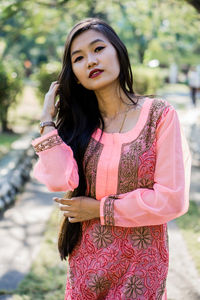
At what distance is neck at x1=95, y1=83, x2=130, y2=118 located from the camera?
1.77 m

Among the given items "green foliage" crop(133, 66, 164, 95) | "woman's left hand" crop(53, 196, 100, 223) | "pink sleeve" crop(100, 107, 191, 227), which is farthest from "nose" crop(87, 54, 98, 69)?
"green foliage" crop(133, 66, 164, 95)

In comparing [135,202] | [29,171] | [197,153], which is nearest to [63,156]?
[135,202]

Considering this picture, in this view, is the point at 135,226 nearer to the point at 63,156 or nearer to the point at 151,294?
the point at 151,294

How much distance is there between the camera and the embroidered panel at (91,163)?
1.68 m

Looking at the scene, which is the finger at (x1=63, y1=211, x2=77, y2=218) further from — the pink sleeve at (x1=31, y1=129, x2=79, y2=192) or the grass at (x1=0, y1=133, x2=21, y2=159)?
the grass at (x1=0, y1=133, x2=21, y2=159)

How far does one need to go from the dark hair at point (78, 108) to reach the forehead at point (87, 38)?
1cm

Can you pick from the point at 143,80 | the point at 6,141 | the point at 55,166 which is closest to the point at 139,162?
the point at 55,166

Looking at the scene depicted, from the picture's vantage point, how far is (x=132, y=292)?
159 centimetres

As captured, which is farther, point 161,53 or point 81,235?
point 161,53

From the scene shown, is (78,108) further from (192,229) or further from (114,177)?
(192,229)

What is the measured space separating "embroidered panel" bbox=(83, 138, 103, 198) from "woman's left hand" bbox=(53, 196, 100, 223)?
5cm

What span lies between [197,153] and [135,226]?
668 cm

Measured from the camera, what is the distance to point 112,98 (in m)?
1.78

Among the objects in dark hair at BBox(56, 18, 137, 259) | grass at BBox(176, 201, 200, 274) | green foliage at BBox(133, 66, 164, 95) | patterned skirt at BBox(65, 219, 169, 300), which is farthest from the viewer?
green foliage at BBox(133, 66, 164, 95)
